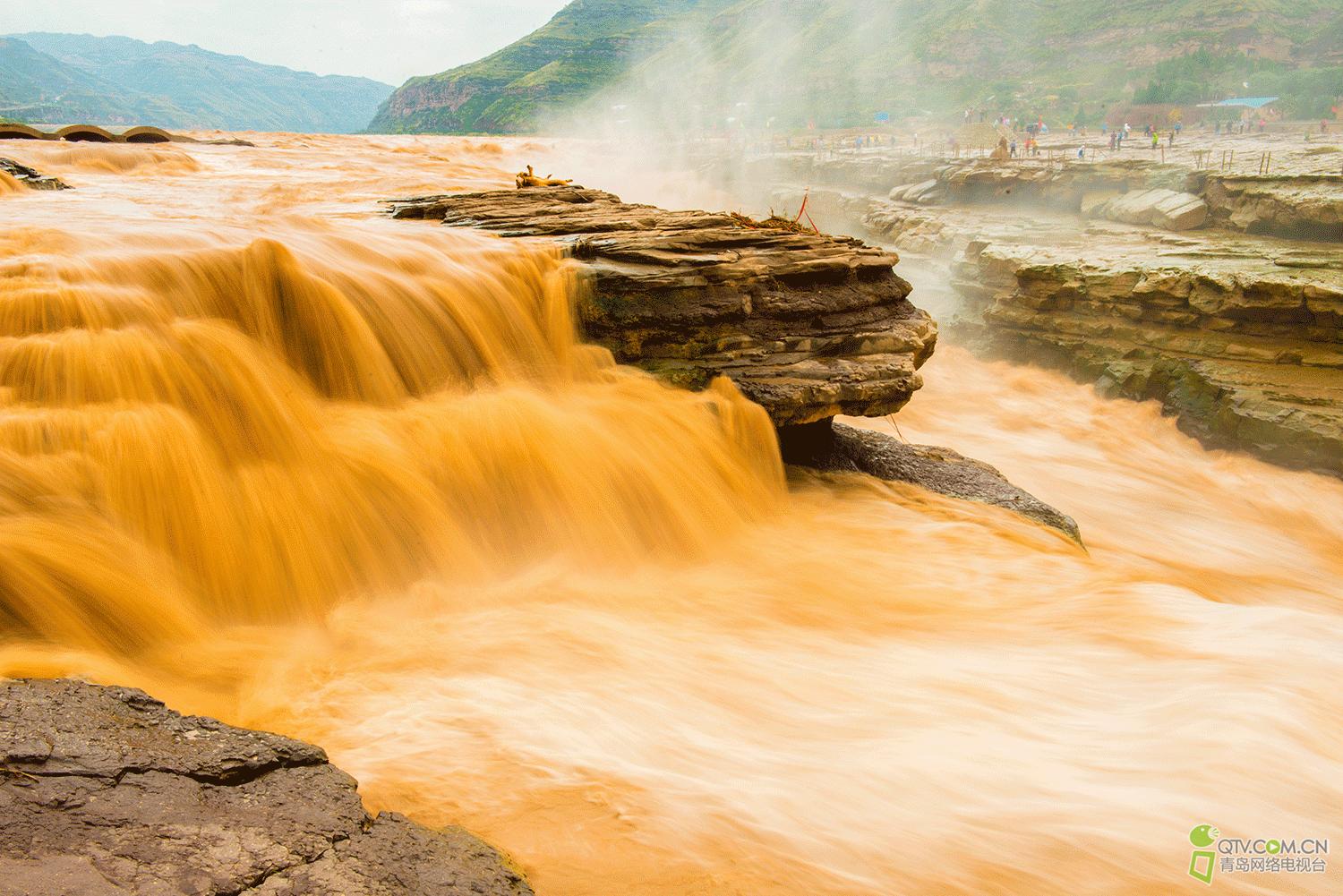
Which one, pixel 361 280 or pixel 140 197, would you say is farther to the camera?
pixel 140 197

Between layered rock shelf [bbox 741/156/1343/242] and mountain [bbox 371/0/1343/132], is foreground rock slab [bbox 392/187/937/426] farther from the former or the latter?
mountain [bbox 371/0/1343/132]

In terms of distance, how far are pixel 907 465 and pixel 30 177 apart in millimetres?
9561

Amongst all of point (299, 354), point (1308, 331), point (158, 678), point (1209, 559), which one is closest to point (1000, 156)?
point (1308, 331)

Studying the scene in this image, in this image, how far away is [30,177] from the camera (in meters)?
9.59

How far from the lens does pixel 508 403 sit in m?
5.95

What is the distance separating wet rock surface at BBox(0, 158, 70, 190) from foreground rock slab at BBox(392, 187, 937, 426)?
547cm

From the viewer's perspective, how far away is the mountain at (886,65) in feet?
195

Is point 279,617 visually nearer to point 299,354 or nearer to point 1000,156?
point 299,354

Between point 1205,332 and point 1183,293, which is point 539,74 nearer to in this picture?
point 1183,293

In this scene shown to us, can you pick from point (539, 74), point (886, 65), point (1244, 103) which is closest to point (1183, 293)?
point (1244, 103)

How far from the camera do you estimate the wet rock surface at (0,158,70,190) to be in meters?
9.48

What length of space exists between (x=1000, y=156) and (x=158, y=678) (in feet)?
97.6

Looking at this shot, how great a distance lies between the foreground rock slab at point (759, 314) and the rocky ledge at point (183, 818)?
4620 millimetres

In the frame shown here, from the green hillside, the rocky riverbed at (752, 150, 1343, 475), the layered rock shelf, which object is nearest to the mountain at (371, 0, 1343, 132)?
the layered rock shelf
